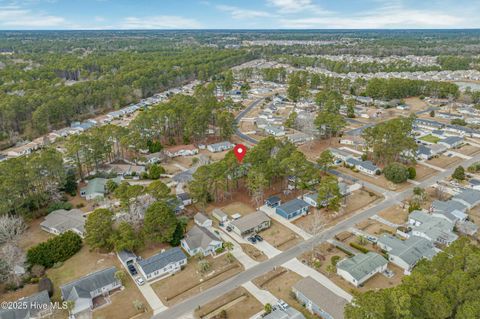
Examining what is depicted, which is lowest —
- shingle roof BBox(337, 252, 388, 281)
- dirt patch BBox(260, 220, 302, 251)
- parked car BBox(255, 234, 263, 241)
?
dirt patch BBox(260, 220, 302, 251)

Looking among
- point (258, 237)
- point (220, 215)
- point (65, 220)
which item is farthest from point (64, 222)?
point (258, 237)

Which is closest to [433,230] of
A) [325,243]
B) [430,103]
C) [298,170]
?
[325,243]

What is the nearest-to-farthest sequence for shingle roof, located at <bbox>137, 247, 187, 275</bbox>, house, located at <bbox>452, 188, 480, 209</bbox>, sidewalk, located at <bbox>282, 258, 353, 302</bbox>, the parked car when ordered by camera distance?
1. sidewalk, located at <bbox>282, 258, 353, 302</bbox>
2. shingle roof, located at <bbox>137, 247, 187, 275</bbox>
3. the parked car
4. house, located at <bbox>452, 188, 480, 209</bbox>

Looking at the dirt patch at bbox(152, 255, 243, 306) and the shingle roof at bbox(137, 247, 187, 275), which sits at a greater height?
the shingle roof at bbox(137, 247, 187, 275)

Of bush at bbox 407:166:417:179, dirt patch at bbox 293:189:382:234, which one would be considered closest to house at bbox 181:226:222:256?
dirt patch at bbox 293:189:382:234

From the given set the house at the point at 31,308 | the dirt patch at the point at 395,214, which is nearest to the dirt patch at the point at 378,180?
the dirt patch at the point at 395,214

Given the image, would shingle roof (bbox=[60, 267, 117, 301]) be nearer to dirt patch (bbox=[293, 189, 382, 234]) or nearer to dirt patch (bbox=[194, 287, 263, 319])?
dirt patch (bbox=[194, 287, 263, 319])
